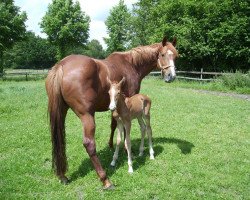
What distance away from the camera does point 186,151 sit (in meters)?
7.44

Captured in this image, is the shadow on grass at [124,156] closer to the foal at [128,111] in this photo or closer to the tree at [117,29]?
the foal at [128,111]

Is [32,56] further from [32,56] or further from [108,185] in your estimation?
[108,185]

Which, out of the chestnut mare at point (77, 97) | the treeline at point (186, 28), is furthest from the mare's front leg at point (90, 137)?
the treeline at point (186, 28)

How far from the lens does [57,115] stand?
571cm

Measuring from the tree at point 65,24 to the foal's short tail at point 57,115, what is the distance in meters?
39.8

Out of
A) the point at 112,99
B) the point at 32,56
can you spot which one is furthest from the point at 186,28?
the point at 32,56

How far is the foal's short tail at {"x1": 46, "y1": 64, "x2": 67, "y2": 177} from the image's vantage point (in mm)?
5645

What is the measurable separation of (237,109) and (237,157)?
6.56 meters

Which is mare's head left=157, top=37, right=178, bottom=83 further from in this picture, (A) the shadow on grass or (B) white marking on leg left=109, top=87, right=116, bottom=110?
(B) white marking on leg left=109, top=87, right=116, bottom=110

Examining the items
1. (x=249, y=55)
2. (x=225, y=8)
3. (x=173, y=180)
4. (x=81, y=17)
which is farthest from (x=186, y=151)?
(x=81, y=17)

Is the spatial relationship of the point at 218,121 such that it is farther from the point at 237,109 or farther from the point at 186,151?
the point at 186,151

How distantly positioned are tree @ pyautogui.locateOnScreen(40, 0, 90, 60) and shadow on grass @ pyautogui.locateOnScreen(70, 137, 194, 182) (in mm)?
38193

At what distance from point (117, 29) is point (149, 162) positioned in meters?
47.4

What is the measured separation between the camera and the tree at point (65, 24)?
44.9 m
